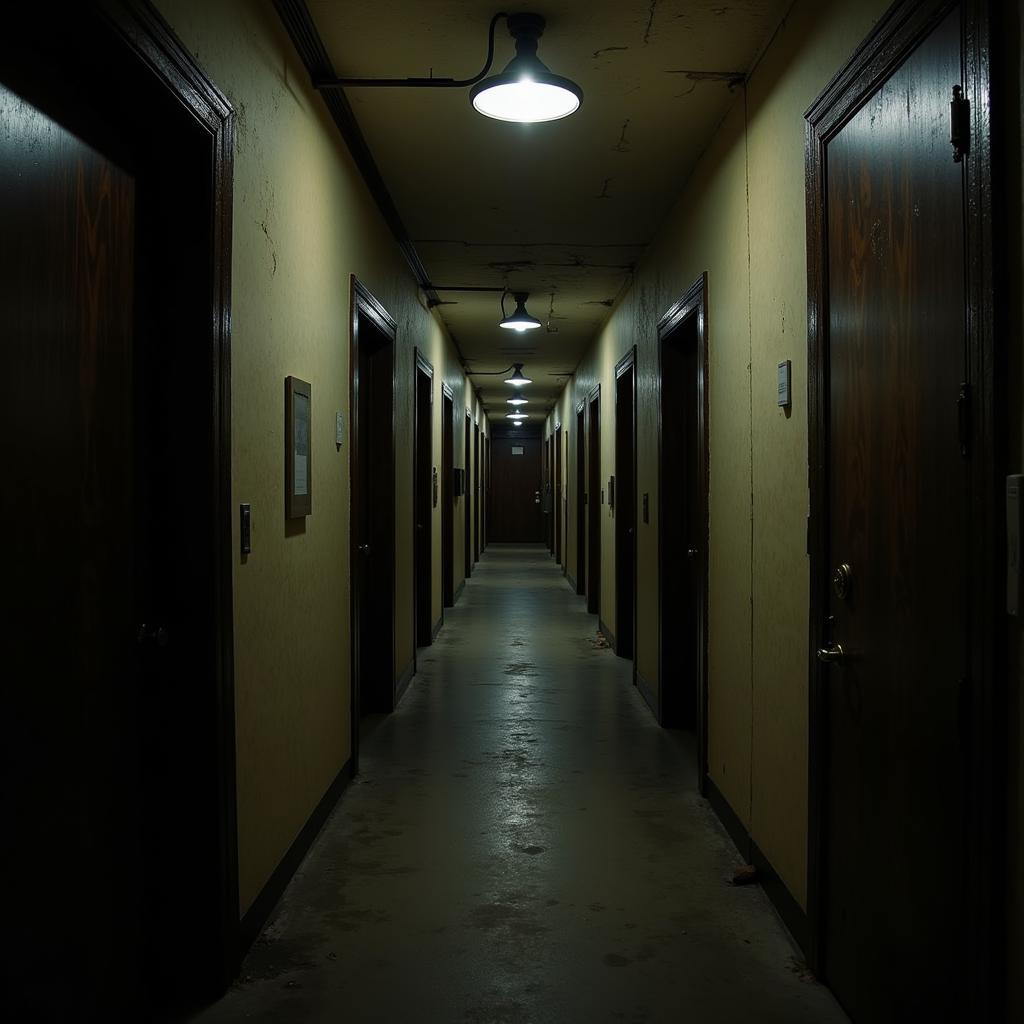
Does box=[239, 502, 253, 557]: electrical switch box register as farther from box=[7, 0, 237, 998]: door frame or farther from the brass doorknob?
the brass doorknob

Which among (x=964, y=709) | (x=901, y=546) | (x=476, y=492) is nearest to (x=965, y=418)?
(x=901, y=546)

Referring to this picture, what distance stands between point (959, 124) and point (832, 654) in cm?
122

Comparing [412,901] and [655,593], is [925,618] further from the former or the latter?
[655,593]

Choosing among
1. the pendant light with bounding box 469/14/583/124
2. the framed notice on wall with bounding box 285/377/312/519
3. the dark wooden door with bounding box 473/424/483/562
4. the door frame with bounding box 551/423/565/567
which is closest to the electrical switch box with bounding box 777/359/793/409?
the pendant light with bounding box 469/14/583/124

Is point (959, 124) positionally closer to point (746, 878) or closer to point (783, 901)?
point (783, 901)

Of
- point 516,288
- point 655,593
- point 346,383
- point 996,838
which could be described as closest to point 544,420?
point 516,288

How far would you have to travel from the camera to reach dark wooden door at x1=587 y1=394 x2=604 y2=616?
8828 millimetres

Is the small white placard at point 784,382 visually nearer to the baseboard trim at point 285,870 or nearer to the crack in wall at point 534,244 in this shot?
the baseboard trim at point 285,870

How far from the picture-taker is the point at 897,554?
6.40 ft

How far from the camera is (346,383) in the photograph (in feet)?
13.3

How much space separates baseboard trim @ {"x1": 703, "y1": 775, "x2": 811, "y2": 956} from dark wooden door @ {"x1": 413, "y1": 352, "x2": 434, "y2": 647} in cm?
370

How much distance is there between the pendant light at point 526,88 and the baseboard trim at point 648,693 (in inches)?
130

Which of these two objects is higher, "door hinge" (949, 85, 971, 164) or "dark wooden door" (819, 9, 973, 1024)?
"door hinge" (949, 85, 971, 164)

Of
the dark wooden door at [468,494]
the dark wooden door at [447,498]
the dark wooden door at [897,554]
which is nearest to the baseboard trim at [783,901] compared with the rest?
the dark wooden door at [897,554]
